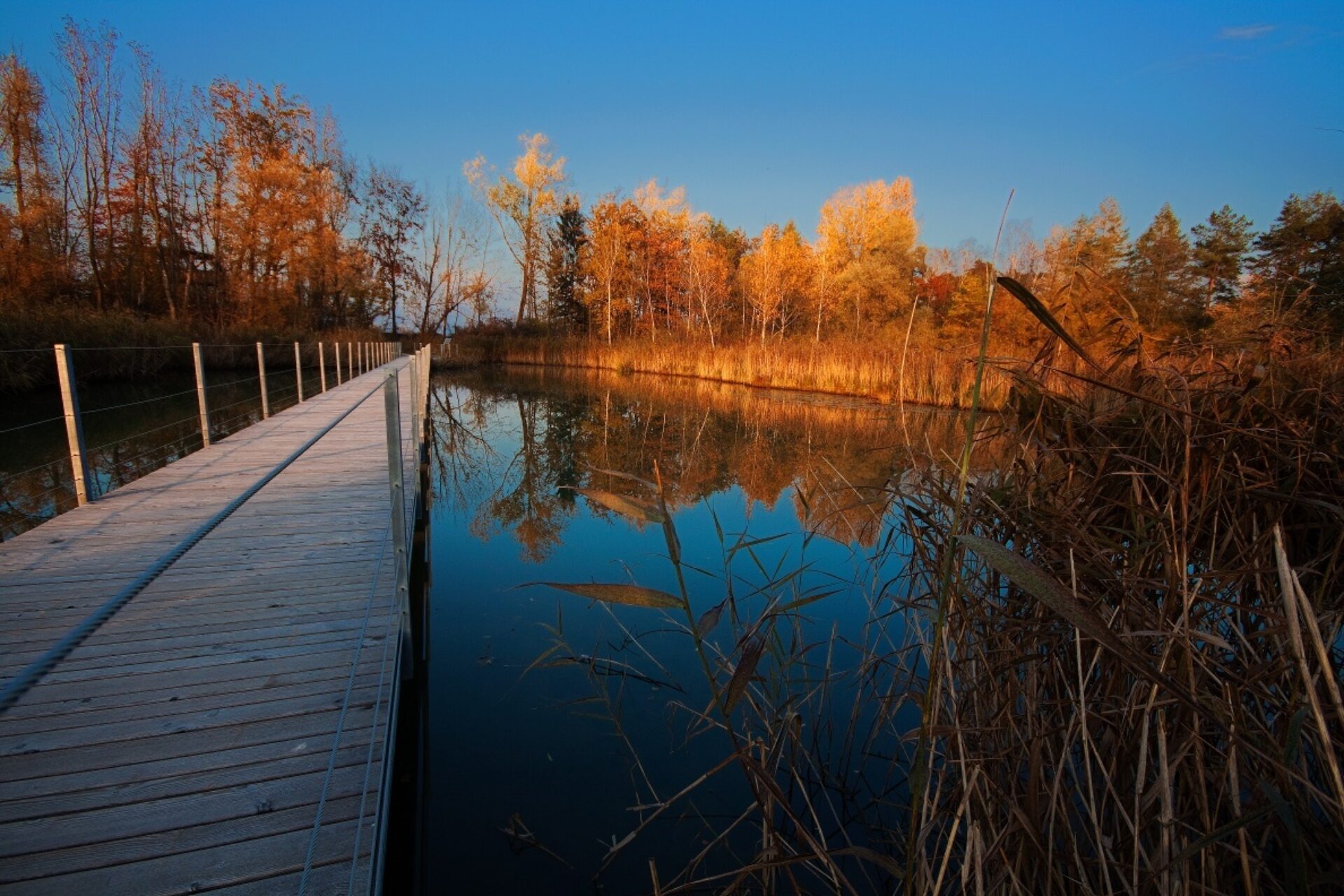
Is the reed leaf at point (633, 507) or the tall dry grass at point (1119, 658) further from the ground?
the reed leaf at point (633, 507)

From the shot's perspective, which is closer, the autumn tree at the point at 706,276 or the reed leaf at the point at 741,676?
the reed leaf at the point at 741,676

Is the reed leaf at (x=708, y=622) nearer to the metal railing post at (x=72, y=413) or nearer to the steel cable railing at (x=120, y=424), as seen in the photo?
the steel cable railing at (x=120, y=424)

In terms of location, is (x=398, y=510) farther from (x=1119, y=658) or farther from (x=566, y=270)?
(x=566, y=270)

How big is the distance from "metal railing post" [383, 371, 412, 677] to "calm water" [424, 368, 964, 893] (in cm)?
42

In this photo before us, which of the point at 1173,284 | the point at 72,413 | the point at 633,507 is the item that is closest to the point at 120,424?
the point at 72,413

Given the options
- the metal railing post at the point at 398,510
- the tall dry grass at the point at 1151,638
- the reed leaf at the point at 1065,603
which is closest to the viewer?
the reed leaf at the point at 1065,603

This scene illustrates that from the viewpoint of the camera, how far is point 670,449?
7395mm

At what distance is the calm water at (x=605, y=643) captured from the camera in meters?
1.93

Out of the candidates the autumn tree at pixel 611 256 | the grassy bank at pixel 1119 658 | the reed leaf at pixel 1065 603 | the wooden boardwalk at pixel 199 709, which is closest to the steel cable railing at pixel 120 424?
the wooden boardwalk at pixel 199 709

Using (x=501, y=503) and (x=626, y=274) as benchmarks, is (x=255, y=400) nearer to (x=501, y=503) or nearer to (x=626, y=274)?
(x=501, y=503)

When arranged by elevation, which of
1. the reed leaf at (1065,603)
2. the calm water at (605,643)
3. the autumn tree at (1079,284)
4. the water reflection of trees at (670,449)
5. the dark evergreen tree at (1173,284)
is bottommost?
the calm water at (605,643)

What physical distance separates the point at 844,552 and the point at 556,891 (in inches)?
125

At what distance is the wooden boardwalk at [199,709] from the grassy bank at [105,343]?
470cm

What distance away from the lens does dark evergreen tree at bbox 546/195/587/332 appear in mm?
29172
